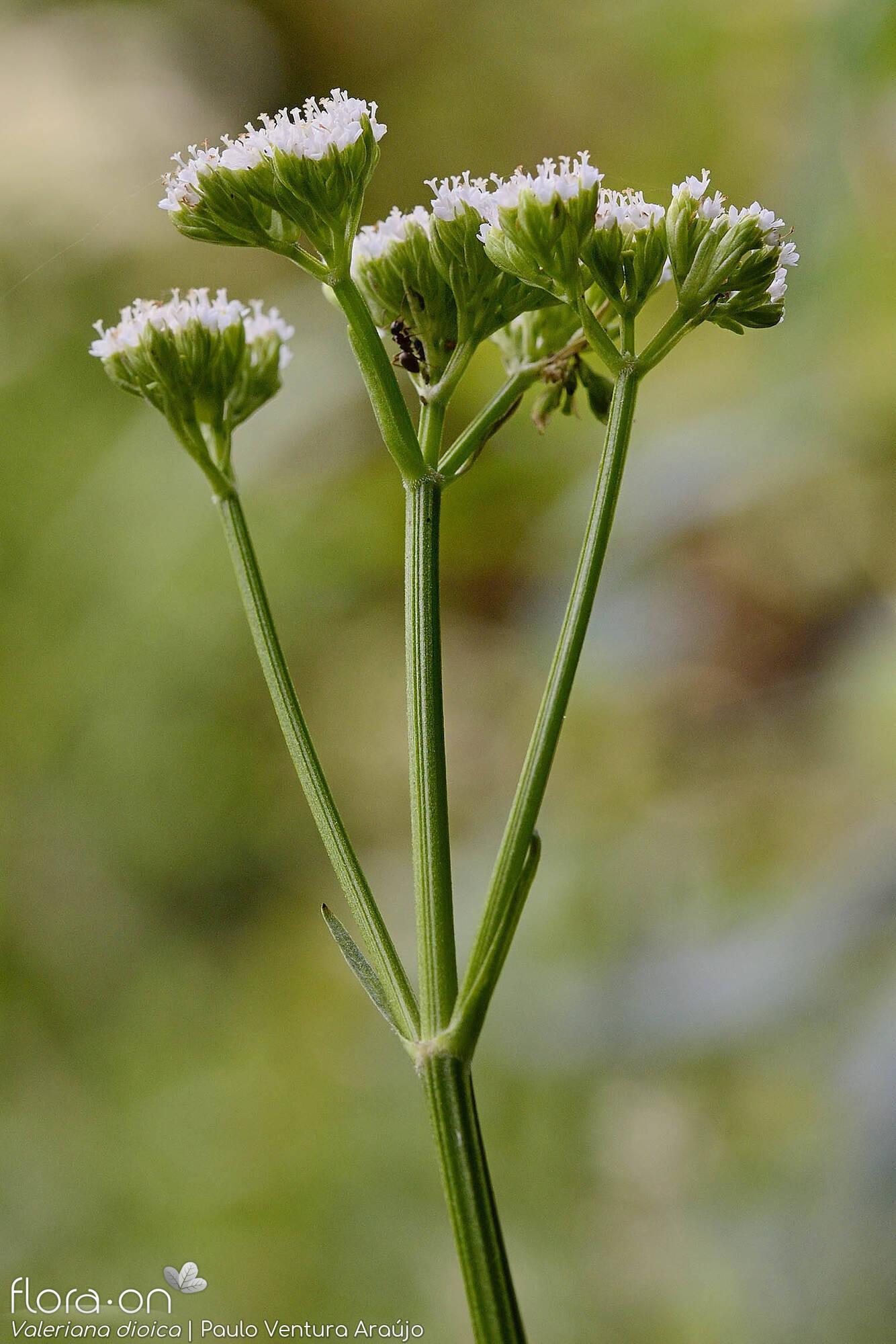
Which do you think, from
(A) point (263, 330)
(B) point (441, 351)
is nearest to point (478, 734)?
(A) point (263, 330)

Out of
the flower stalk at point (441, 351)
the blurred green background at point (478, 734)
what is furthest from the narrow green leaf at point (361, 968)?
the blurred green background at point (478, 734)

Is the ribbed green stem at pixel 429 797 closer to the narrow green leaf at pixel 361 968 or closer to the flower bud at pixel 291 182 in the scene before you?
the narrow green leaf at pixel 361 968

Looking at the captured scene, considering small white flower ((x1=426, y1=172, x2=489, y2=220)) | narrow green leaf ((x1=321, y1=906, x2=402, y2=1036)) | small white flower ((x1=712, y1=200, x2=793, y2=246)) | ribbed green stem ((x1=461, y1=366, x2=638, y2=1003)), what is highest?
small white flower ((x1=426, y1=172, x2=489, y2=220))

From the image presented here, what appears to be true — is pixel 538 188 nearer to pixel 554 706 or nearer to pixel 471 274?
pixel 471 274

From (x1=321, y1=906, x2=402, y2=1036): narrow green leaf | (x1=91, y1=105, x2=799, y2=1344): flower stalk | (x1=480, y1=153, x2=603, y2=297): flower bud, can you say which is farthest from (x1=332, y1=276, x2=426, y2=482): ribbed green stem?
Result: (x1=321, y1=906, x2=402, y2=1036): narrow green leaf

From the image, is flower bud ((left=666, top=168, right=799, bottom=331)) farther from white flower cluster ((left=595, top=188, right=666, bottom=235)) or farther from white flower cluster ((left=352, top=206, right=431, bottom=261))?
white flower cluster ((left=352, top=206, right=431, bottom=261))
